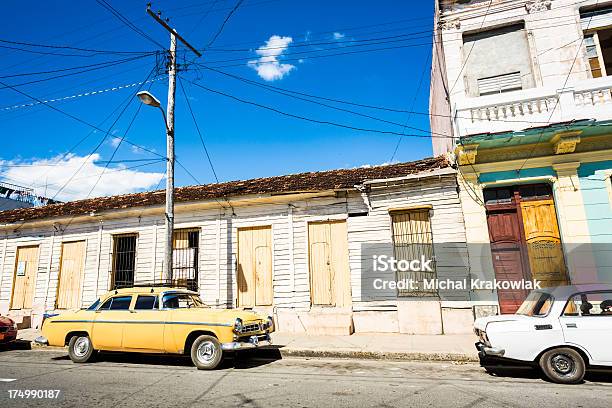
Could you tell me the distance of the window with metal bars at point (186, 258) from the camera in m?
13.4


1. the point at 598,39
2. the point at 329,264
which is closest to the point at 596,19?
the point at 598,39

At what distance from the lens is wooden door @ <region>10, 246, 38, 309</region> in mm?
15883

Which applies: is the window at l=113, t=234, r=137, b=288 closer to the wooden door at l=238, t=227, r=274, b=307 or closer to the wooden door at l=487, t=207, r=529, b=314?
the wooden door at l=238, t=227, r=274, b=307

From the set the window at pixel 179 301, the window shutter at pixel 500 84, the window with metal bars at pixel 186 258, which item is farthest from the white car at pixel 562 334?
the window with metal bars at pixel 186 258

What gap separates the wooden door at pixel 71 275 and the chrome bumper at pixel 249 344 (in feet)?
34.8

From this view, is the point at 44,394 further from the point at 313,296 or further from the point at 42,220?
the point at 42,220

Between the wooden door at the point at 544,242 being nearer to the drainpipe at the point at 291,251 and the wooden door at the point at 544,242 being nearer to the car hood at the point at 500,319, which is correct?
the car hood at the point at 500,319

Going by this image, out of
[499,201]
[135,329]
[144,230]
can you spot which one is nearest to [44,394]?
[135,329]

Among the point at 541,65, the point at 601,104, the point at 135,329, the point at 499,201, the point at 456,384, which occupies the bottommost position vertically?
the point at 456,384

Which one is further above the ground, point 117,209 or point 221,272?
point 117,209

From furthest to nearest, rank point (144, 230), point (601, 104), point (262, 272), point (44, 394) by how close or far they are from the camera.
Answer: point (144, 230) → point (262, 272) → point (601, 104) → point (44, 394)

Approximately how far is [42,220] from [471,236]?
16.5 meters

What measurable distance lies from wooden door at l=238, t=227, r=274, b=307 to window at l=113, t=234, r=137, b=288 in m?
4.67

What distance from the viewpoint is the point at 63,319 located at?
873 cm
